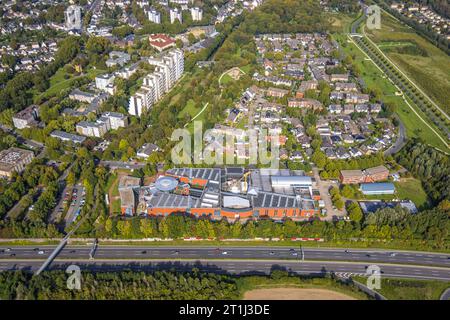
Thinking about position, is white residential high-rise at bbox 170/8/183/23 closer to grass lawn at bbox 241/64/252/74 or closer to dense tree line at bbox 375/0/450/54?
grass lawn at bbox 241/64/252/74

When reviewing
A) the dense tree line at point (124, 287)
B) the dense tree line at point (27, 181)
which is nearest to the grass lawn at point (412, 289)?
the dense tree line at point (124, 287)

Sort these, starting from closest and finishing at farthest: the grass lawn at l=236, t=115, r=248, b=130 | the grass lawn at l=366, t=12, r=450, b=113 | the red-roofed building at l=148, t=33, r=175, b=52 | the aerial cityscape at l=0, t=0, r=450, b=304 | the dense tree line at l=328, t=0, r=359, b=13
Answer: the aerial cityscape at l=0, t=0, r=450, b=304, the grass lawn at l=236, t=115, r=248, b=130, the grass lawn at l=366, t=12, r=450, b=113, the red-roofed building at l=148, t=33, r=175, b=52, the dense tree line at l=328, t=0, r=359, b=13

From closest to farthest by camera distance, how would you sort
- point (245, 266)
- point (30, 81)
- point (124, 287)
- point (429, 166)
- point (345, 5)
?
point (124, 287)
point (245, 266)
point (429, 166)
point (30, 81)
point (345, 5)

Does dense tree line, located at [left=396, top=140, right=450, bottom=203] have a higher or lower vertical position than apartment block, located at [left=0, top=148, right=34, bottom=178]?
higher

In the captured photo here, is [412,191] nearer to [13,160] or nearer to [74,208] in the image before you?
[74,208]

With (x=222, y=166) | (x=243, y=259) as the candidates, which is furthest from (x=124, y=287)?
(x=222, y=166)

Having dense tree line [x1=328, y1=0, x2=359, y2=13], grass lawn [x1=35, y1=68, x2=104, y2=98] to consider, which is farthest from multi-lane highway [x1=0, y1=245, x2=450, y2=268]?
dense tree line [x1=328, y1=0, x2=359, y2=13]
